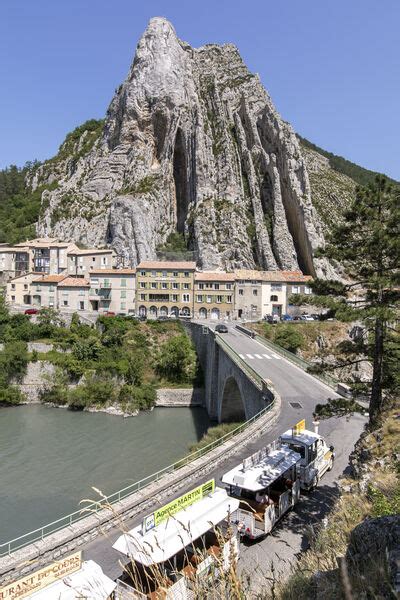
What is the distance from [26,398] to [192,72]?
81.7 metres

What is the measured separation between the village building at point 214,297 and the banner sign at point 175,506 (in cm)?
4979

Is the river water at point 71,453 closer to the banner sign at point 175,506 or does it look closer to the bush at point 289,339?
the banner sign at point 175,506

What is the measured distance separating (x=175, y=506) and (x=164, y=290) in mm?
51908

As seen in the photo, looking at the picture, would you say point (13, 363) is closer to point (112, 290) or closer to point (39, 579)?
point (112, 290)

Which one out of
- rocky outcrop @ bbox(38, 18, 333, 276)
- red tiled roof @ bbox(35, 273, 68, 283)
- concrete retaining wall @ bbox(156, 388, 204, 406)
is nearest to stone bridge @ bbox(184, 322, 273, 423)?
concrete retaining wall @ bbox(156, 388, 204, 406)

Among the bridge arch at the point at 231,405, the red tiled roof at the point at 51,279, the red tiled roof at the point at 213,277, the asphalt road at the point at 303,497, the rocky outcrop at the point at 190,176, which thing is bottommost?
the bridge arch at the point at 231,405

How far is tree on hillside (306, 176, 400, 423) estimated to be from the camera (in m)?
13.2

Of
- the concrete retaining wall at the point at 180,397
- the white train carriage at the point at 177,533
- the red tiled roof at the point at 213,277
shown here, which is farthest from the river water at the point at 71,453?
the red tiled roof at the point at 213,277

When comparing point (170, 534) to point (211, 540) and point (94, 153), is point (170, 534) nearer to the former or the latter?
point (211, 540)

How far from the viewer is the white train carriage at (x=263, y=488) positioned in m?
10.3

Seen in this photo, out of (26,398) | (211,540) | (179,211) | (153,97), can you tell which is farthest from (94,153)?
(211,540)

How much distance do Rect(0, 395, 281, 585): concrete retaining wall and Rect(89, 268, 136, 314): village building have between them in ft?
149

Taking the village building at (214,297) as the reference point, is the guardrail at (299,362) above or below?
below

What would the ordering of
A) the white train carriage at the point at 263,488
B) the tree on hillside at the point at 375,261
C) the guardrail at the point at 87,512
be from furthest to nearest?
the tree on hillside at the point at 375,261, the white train carriage at the point at 263,488, the guardrail at the point at 87,512
